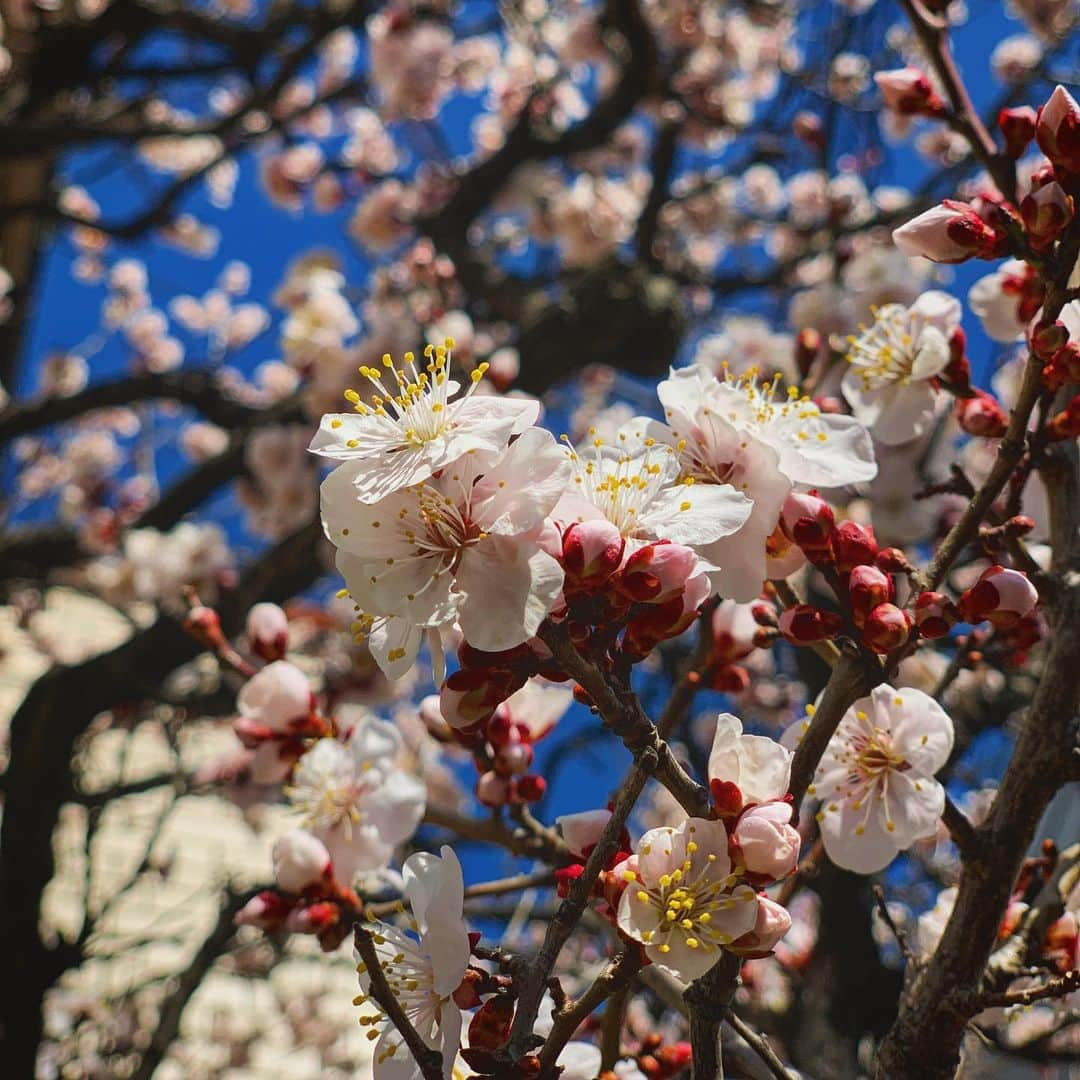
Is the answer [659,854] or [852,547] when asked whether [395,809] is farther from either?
[852,547]

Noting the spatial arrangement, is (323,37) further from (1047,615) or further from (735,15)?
(1047,615)

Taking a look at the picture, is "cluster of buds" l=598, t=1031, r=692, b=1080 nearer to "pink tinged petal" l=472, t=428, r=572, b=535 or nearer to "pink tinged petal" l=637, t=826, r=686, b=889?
"pink tinged petal" l=637, t=826, r=686, b=889

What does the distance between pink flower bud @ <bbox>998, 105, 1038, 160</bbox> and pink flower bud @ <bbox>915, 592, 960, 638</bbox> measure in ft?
1.94

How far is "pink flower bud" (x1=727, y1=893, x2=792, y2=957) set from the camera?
2.48ft

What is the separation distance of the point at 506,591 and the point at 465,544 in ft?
0.23

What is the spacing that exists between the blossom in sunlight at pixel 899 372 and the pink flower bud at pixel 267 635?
35.0 inches

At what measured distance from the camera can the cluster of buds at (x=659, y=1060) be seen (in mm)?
990

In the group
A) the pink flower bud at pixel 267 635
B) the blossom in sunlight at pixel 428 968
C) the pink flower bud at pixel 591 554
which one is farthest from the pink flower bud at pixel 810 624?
the pink flower bud at pixel 267 635

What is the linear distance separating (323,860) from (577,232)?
14.9ft

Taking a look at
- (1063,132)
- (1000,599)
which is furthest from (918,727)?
(1063,132)

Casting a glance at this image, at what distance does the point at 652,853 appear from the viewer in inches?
31.4

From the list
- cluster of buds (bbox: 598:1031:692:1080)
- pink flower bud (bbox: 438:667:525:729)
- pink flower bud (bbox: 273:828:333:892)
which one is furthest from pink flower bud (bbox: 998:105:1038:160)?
pink flower bud (bbox: 273:828:333:892)

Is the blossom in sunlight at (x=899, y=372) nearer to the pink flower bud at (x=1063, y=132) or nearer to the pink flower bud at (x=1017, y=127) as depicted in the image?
the pink flower bud at (x=1017, y=127)

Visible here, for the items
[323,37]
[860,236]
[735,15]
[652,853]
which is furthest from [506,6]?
[652,853]
